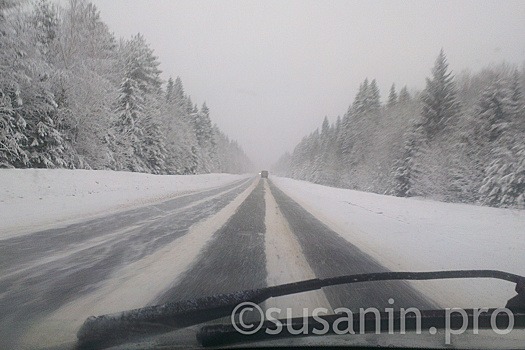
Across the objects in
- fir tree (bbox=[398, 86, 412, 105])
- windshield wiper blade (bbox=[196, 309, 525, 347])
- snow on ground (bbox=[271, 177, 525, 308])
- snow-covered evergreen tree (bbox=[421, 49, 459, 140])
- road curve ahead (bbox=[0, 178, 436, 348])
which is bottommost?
snow on ground (bbox=[271, 177, 525, 308])

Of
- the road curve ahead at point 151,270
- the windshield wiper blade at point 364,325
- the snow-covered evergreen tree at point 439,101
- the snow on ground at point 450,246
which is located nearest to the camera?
the windshield wiper blade at point 364,325

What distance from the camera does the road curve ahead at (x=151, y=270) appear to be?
2.18 metres

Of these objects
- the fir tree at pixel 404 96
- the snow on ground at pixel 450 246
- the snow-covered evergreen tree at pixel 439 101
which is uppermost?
the fir tree at pixel 404 96

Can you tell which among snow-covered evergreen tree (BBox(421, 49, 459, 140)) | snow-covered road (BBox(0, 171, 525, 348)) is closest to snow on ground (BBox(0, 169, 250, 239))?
snow-covered road (BBox(0, 171, 525, 348))

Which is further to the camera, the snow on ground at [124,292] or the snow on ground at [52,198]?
the snow on ground at [52,198]

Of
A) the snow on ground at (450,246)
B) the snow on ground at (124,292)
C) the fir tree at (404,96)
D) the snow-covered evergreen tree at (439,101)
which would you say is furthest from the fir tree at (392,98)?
the snow on ground at (124,292)

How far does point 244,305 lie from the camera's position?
191 cm

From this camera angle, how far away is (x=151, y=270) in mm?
3141

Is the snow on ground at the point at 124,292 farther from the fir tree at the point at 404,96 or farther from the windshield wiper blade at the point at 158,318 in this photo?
the fir tree at the point at 404,96

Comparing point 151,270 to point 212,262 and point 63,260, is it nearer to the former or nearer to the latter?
point 212,262

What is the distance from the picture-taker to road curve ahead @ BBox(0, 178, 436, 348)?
2.18 meters

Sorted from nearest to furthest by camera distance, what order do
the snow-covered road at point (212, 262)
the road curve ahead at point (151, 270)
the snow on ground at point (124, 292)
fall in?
the snow on ground at point (124, 292) → the road curve ahead at point (151, 270) → the snow-covered road at point (212, 262)

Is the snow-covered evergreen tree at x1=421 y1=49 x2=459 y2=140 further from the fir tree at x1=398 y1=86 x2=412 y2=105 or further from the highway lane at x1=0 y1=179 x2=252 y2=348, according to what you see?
the highway lane at x1=0 y1=179 x2=252 y2=348

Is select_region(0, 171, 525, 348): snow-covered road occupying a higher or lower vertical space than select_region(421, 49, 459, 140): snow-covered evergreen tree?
lower
